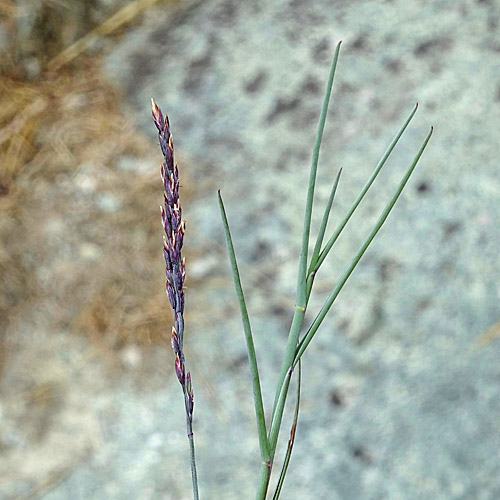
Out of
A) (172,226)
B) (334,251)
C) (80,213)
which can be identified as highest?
(80,213)

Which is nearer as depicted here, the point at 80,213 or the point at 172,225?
the point at 172,225

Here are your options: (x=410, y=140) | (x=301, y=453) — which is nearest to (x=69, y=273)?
(x=301, y=453)

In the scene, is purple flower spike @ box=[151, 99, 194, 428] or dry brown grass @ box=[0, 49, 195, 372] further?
dry brown grass @ box=[0, 49, 195, 372]

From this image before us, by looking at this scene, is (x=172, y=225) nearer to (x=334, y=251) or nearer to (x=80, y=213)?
(x=334, y=251)

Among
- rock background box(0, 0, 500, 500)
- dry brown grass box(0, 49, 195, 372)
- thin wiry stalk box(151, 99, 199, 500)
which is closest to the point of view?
thin wiry stalk box(151, 99, 199, 500)

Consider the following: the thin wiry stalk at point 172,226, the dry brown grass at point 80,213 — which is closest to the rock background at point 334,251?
the dry brown grass at point 80,213

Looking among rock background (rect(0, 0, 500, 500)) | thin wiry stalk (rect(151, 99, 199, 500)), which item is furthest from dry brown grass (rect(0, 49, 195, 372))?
thin wiry stalk (rect(151, 99, 199, 500))

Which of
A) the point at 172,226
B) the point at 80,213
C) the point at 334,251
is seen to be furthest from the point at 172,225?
the point at 80,213

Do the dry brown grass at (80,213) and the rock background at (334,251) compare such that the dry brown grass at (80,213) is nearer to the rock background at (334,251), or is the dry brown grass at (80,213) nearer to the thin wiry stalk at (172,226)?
the rock background at (334,251)

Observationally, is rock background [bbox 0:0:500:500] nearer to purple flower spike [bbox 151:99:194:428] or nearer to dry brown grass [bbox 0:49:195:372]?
dry brown grass [bbox 0:49:195:372]

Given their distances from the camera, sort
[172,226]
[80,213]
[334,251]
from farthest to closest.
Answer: [80,213] < [334,251] < [172,226]
